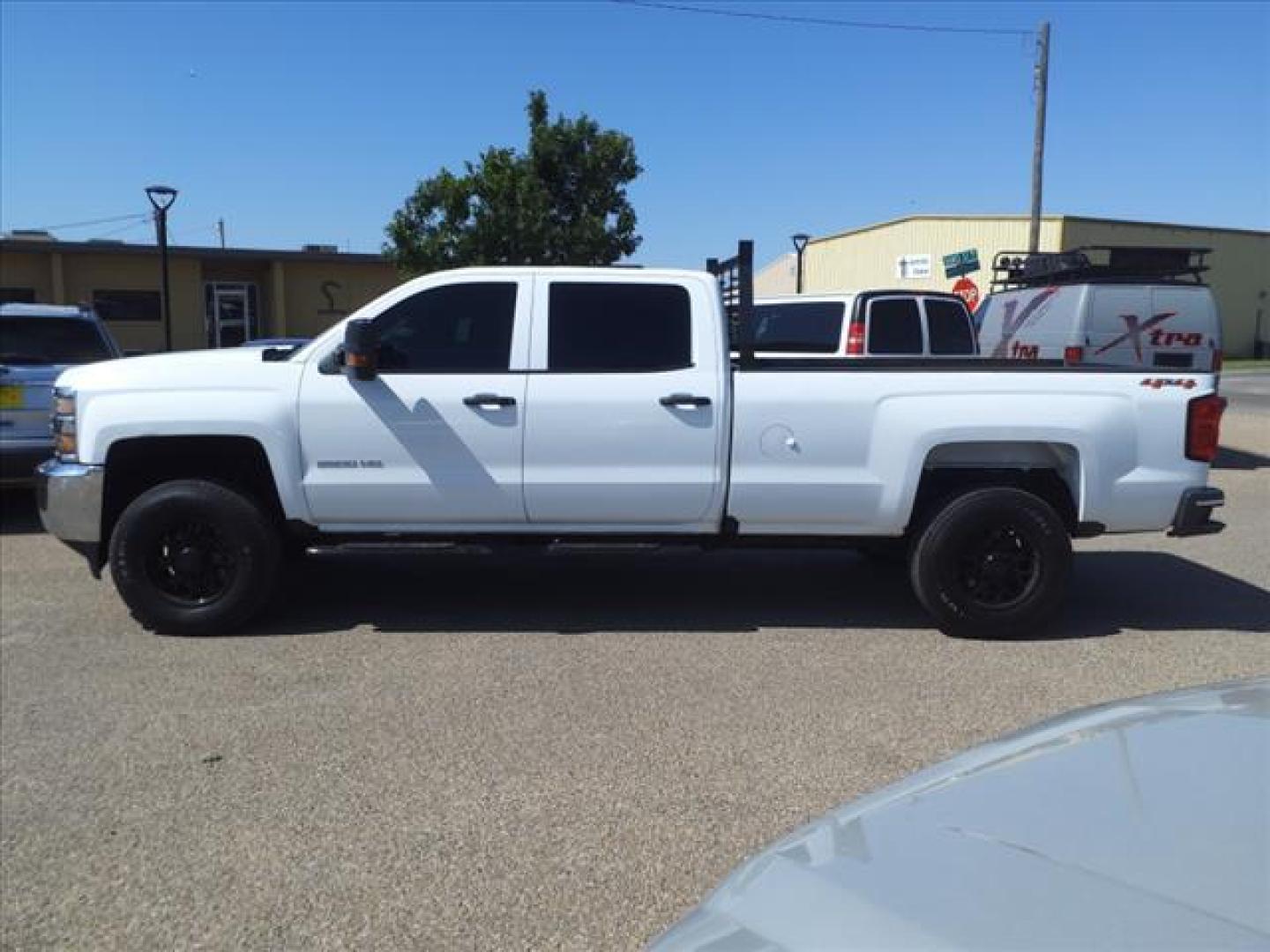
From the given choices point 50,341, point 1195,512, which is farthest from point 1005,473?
point 50,341

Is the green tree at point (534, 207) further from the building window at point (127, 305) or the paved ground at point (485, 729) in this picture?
the paved ground at point (485, 729)

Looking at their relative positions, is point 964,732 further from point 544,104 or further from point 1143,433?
point 544,104

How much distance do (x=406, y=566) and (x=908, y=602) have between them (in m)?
3.52

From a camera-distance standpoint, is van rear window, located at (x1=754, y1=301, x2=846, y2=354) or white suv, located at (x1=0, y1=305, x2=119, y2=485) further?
van rear window, located at (x1=754, y1=301, x2=846, y2=354)

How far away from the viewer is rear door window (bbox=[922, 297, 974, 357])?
1264cm

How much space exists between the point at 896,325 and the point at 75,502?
909 centimetres

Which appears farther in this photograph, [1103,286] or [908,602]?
[1103,286]

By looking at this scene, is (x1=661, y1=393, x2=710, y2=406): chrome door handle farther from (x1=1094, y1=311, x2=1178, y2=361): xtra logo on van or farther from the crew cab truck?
(x1=1094, y1=311, x2=1178, y2=361): xtra logo on van

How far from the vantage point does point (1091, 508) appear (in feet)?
19.9

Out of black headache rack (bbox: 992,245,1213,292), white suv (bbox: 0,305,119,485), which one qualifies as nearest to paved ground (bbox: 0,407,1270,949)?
white suv (bbox: 0,305,119,485)

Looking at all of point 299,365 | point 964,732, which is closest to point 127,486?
point 299,365

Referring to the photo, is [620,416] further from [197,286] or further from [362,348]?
[197,286]

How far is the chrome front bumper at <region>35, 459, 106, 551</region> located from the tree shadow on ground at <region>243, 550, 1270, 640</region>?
1.02 meters

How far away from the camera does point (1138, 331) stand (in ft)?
42.7
